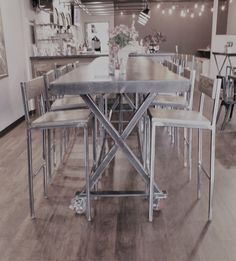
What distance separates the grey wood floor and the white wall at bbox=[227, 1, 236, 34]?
8.93m

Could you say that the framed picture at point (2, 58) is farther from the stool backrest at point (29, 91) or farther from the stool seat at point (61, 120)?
the stool seat at point (61, 120)

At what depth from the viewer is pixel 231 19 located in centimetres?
1105

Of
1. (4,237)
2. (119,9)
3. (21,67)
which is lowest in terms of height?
(4,237)

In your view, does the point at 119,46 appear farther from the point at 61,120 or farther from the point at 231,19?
the point at 231,19

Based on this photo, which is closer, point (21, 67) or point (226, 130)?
point (226, 130)

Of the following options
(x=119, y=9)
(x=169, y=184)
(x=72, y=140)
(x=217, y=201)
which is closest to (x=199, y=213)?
(x=217, y=201)

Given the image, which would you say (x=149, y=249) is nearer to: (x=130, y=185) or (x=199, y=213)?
(x=199, y=213)

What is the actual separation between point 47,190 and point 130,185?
754mm

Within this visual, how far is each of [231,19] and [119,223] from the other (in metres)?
10.7

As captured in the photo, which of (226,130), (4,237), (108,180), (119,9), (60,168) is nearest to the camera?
(4,237)

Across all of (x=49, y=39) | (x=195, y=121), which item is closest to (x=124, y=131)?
(x=195, y=121)

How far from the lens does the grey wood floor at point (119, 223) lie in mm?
1975

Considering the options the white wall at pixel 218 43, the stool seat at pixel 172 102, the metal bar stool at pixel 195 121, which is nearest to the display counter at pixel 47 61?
the stool seat at pixel 172 102

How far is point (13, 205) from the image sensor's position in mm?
2574
